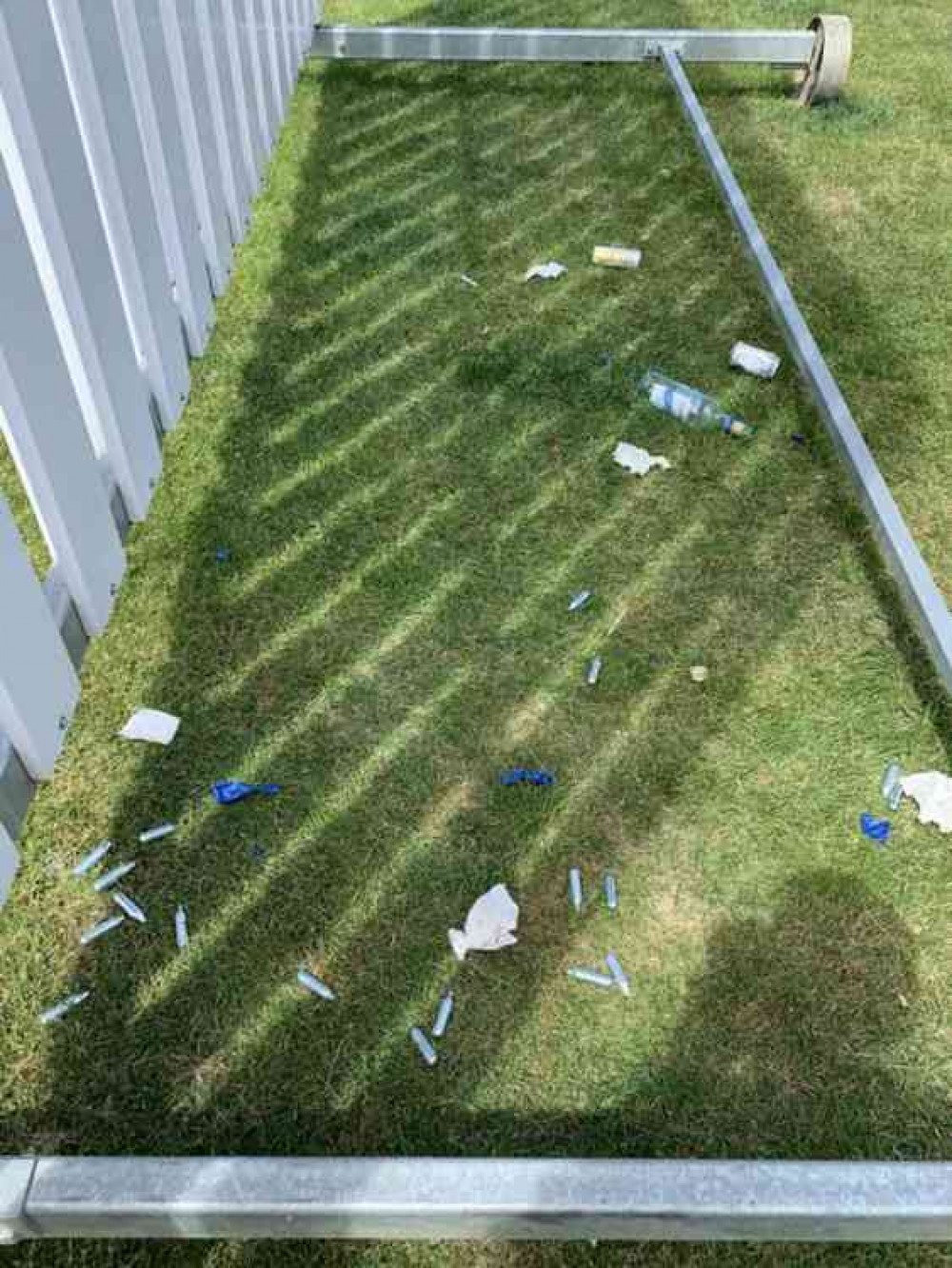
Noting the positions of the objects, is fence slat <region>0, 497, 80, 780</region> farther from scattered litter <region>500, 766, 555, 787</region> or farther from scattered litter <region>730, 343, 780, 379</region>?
scattered litter <region>730, 343, 780, 379</region>

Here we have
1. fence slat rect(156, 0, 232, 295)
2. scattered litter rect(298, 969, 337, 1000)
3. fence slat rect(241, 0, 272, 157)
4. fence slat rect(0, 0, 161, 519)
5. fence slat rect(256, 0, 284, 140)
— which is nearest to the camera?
fence slat rect(0, 0, 161, 519)

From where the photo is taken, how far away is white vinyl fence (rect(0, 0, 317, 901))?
2053 mm

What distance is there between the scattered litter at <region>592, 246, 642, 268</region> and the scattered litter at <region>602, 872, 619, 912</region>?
2.84 metres

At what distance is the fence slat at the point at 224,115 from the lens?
356cm

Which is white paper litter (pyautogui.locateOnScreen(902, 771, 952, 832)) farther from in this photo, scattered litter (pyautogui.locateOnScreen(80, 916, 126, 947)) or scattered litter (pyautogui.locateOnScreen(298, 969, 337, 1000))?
scattered litter (pyautogui.locateOnScreen(80, 916, 126, 947))

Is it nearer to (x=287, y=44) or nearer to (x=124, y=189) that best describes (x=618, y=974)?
(x=124, y=189)

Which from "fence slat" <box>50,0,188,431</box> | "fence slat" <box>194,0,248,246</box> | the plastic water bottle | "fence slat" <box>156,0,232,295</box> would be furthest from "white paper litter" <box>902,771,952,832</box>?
"fence slat" <box>194,0,248,246</box>

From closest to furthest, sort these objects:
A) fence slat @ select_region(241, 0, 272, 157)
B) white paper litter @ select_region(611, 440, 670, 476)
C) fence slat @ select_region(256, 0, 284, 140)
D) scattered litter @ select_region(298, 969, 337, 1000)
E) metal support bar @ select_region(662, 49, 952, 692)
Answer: scattered litter @ select_region(298, 969, 337, 1000), metal support bar @ select_region(662, 49, 952, 692), white paper litter @ select_region(611, 440, 670, 476), fence slat @ select_region(241, 0, 272, 157), fence slat @ select_region(256, 0, 284, 140)

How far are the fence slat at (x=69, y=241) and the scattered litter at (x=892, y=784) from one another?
2.02m

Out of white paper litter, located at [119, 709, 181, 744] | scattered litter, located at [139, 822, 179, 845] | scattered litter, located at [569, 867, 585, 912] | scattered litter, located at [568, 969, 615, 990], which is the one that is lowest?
scattered litter, located at [568, 969, 615, 990]

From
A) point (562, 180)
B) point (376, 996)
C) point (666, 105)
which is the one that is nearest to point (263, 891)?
point (376, 996)

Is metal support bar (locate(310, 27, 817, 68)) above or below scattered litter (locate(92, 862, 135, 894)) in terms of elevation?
above

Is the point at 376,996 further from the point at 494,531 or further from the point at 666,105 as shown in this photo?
the point at 666,105

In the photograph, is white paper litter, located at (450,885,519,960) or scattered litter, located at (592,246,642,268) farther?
scattered litter, located at (592,246,642,268)
